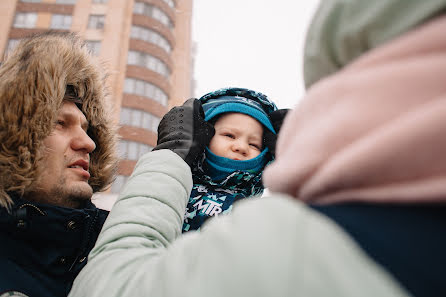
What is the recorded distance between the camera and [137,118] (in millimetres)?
19047

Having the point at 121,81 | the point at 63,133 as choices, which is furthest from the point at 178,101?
the point at 63,133

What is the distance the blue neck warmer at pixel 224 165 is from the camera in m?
1.64

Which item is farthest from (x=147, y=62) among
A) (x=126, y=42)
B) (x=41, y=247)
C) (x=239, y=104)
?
(x=41, y=247)

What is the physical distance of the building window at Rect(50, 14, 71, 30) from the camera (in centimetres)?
1872

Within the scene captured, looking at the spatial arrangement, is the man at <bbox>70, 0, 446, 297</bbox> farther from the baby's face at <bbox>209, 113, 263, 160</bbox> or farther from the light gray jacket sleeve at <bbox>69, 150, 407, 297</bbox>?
the baby's face at <bbox>209, 113, 263, 160</bbox>

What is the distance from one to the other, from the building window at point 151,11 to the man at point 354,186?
22.8 meters

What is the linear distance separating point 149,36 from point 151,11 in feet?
6.43

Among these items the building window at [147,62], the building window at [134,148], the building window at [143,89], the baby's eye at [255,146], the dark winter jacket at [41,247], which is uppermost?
the building window at [147,62]

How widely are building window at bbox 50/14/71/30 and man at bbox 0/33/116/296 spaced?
67.7 ft

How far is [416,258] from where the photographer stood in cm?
29

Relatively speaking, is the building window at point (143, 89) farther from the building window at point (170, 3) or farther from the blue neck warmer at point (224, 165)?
the blue neck warmer at point (224, 165)

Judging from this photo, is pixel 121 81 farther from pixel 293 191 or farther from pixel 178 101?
pixel 293 191

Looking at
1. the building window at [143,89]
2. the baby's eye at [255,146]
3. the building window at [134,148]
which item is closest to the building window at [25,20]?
the building window at [143,89]

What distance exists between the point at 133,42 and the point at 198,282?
21389mm
